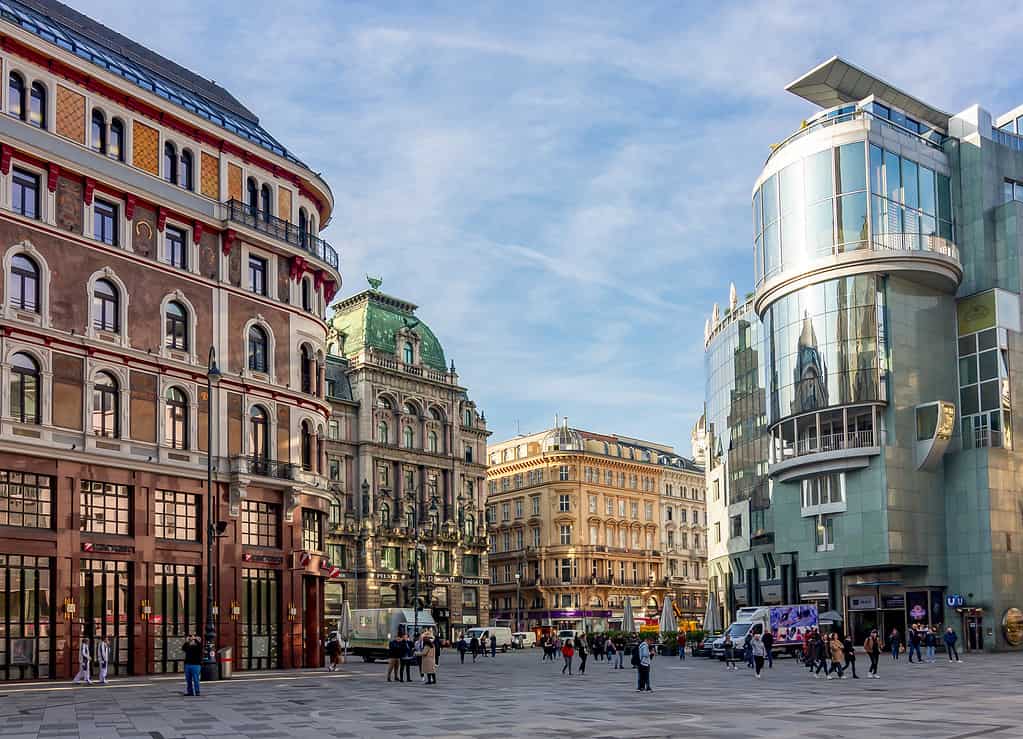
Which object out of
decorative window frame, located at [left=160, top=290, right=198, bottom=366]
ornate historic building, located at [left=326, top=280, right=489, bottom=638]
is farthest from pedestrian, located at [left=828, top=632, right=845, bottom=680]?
ornate historic building, located at [left=326, top=280, right=489, bottom=638]

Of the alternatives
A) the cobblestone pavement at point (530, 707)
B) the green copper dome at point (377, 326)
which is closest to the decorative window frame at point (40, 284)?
the cobblestone pavement at point (530, 707)

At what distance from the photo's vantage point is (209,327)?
5144 cm

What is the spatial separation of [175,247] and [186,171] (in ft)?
11.3

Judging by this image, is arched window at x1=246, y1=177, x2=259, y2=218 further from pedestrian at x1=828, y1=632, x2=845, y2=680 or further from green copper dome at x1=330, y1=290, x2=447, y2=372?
green copper dome at x1=330, y1=290, x2=447, y2=372

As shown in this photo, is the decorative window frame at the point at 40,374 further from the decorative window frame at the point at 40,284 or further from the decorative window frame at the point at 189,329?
the decorative window frame at the point at 189,329

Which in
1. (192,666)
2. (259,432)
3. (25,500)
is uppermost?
(259,432)

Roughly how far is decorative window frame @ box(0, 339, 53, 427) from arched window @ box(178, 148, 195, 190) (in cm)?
1064

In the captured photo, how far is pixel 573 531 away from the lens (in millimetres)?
134875

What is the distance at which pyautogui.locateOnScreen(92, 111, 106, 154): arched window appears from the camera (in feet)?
155

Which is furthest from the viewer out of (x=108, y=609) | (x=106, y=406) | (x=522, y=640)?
(x=522, y=640)

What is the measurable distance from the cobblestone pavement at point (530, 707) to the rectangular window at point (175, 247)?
1726 centimetres

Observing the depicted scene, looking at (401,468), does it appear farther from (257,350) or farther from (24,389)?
(24,389)

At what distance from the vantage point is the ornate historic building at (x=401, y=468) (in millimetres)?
104625

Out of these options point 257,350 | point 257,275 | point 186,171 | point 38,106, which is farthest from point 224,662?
point 38,106
